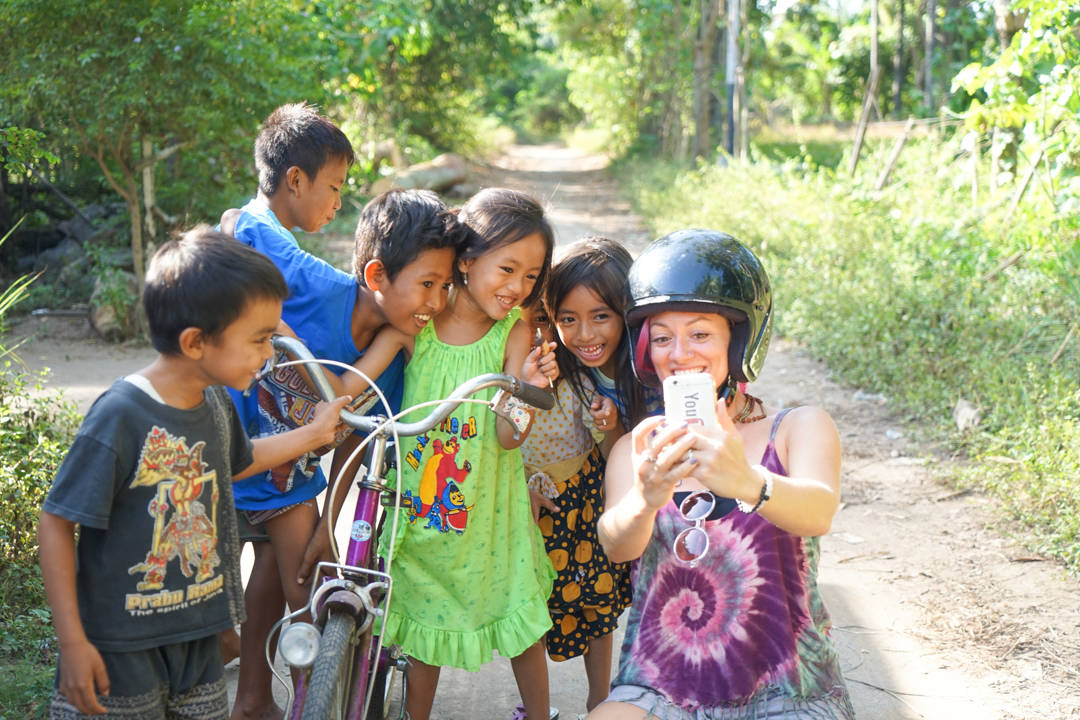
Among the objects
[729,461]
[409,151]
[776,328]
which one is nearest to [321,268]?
[729,461]

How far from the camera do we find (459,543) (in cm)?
283

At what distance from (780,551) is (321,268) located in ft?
5.12

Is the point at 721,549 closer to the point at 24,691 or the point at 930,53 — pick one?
the point at 24,691

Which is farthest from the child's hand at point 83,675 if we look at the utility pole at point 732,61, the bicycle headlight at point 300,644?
the utility pole at point 732,61

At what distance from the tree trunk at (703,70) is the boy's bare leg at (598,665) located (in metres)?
16.7

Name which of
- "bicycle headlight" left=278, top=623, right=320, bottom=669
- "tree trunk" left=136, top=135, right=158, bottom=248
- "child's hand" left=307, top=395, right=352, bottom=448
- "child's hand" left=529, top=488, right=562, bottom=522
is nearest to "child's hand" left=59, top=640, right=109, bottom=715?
"bicycle headlight" left=278, top=623, right=320, bottom=669

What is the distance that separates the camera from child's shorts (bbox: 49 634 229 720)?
2168mm

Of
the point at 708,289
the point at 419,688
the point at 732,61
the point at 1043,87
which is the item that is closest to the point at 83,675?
the point at 419,688

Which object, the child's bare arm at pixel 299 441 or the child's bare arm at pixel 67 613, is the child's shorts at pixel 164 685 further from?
the child's bare arm at pixel 299 441

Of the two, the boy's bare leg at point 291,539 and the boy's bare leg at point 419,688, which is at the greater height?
the boy's bare leg at point 291,539

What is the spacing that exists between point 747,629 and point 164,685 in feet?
4.48

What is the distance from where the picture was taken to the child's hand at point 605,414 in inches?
118

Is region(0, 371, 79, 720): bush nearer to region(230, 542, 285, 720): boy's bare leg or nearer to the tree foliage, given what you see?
region(230, 542, 285, 720): boy's bare leg

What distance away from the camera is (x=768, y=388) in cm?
777
